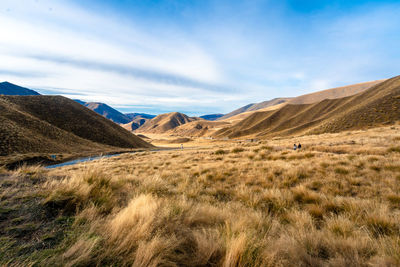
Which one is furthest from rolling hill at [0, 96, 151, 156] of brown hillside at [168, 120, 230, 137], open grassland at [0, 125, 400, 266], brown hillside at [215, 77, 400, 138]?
brown hillside at [168, 120, 230, 137]

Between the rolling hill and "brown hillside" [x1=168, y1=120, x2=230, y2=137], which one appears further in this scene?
"brown hillside" [x1=168, y1=120, x2=230, y2=137]

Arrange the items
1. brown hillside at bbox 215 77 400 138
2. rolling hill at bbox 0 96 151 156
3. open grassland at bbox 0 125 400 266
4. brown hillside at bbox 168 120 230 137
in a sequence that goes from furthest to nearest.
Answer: brown hillside at bbox 168 120 230 137
brown hillside at bbox 215 77 400 138
rolling hill at bbox 0 96 151 156
open grassland at bbox 0 125 400 266

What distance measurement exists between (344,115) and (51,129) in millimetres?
83729

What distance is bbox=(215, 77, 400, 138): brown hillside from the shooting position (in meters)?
42.7

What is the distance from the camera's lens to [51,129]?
43.3 meters

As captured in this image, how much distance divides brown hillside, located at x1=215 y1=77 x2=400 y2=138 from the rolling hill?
65298mm

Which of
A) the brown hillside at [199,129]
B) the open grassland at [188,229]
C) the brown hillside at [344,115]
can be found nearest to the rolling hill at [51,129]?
the open grassland at [188,229]

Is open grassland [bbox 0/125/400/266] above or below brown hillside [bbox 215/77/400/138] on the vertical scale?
below

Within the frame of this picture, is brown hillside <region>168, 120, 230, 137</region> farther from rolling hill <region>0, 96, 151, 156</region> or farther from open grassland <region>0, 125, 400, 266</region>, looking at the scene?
open grassland <region>0, 125, 400, 266</region>

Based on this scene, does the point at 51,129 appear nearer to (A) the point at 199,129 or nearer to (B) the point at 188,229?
(B) the point at 188,229

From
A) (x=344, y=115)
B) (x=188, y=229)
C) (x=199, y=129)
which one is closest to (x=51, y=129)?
(x=188, y=229)

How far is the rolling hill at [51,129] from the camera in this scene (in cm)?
3180

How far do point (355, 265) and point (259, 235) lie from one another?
1083 millimetres

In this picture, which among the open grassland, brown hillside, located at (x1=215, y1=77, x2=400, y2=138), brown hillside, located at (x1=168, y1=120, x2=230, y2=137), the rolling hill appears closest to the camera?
the open grassland
